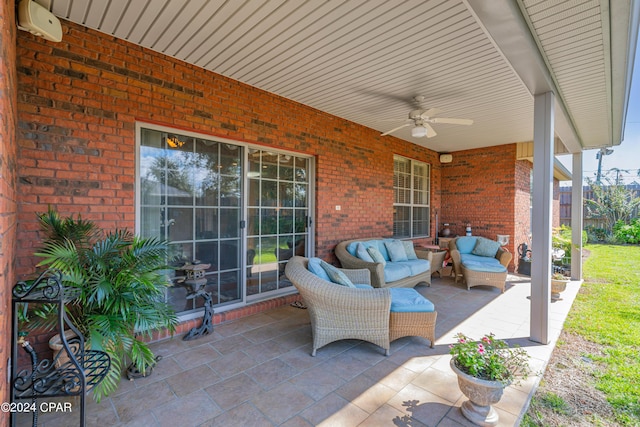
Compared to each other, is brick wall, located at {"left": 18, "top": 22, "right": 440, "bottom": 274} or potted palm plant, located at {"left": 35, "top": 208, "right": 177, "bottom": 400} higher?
brick wall, located at {"left": 18, "top": 22, "right": 440, "bottom": 274}

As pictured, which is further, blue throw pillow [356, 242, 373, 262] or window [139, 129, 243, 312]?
blue throw pillow [356, 242, 373, 262]

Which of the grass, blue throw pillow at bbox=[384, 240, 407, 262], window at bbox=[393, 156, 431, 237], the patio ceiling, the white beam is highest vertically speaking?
the patio ceiling

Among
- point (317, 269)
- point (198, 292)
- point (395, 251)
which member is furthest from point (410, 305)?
point (395, 251)

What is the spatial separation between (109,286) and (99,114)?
1.64 m

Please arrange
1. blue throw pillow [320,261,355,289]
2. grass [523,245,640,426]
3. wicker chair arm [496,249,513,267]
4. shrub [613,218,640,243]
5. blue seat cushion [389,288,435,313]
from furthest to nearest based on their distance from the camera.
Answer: shrub [613,218,640,243] < wicker chair arm [496,249,513,267] < blue throw pillow [320,261,355,289] < blue seat cushion [389,288,435,313] < grass [523,245,640,426]

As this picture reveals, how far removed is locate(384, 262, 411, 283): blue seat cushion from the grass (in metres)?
1.98

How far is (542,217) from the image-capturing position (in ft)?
9.88

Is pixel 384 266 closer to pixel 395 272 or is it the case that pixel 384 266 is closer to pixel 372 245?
pixel 395 272

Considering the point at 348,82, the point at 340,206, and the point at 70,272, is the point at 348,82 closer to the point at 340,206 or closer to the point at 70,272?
the point at 340,206

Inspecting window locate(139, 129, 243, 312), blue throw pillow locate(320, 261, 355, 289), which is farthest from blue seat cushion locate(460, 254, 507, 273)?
window locate(139, 129, 243, 312)

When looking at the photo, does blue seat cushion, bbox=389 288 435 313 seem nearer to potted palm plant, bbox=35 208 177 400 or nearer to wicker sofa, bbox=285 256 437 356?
wicker sofa, bbox=285 256 437 356

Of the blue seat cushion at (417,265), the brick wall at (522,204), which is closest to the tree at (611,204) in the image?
the brick wall at (522,204)

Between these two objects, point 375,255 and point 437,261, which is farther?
point 437,261

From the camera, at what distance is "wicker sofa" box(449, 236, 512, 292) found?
195 inches
